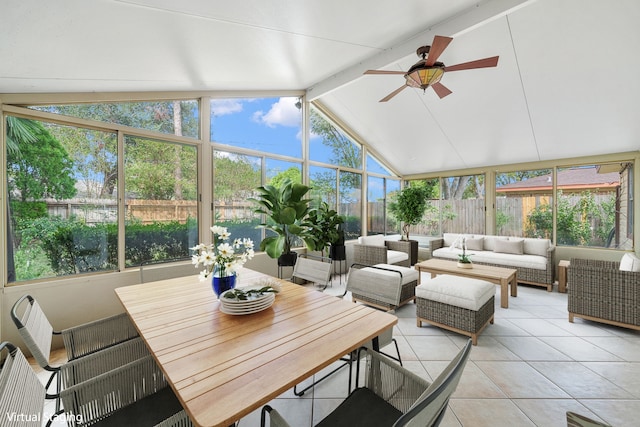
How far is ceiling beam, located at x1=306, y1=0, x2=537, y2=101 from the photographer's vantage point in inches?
95.2

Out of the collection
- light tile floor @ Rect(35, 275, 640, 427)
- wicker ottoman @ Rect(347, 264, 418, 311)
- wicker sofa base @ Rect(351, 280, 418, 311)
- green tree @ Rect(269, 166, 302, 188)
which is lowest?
light tile floor @ Rect(35, 275, 640, 427)

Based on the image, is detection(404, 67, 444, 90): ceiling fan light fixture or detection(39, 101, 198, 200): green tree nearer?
detection(404, 67, 444, 90): ceiling fan light fixture

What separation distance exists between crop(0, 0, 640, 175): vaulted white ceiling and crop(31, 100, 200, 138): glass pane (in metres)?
0.19

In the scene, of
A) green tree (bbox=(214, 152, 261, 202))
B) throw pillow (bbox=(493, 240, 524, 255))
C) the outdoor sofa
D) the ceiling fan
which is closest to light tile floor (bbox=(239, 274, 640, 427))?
the outdoor sofa

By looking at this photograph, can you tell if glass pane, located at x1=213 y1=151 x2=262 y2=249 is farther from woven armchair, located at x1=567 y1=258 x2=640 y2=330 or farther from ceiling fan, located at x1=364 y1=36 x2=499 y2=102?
woven armchair, located at x1=567 y1=258 x2=640 y2=330

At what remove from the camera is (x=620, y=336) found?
2.64 metres

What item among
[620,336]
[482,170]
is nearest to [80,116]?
[620,336]

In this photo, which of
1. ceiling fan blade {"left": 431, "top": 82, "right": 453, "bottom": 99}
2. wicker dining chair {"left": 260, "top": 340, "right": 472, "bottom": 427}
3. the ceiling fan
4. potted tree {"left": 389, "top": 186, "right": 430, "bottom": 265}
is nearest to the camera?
wicker dining chair {"left": 260, "top": 340, "right": 472, "bottom": 427}

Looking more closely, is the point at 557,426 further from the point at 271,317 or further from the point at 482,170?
the point at 482,170

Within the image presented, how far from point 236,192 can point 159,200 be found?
3.46 ft

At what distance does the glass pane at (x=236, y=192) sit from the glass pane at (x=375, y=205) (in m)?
2.95

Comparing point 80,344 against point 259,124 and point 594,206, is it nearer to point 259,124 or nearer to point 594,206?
point 259,124

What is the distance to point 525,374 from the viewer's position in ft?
6.79

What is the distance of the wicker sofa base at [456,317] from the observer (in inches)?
100
